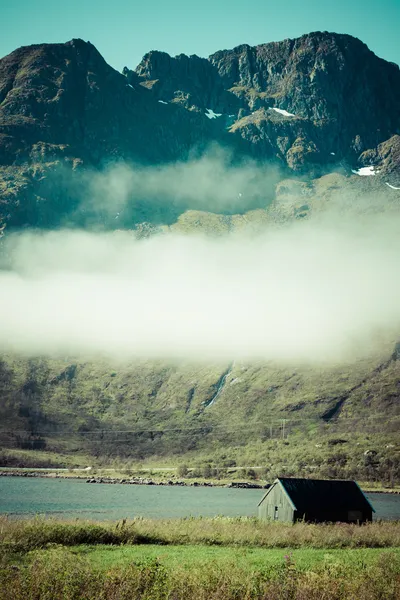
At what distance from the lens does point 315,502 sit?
63.9 m

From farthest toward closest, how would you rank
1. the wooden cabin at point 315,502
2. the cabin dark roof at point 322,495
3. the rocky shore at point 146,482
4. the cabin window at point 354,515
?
the rocky shore at point 146,482, the cabin window at point 354,515, the cabin dark roof at point 322,495, the wooden cabin at point 315,502

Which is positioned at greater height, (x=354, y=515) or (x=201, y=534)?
(x=201, y=534)

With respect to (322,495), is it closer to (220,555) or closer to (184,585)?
(220,555)

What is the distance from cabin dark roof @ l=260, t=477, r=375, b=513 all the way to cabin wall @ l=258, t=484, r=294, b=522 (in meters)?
0.92

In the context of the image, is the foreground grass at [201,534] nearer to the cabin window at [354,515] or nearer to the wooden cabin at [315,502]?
the wooden cabin at [315,502]

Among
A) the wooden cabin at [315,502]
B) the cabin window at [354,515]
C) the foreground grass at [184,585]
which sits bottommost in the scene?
the cabin window at [354,515]

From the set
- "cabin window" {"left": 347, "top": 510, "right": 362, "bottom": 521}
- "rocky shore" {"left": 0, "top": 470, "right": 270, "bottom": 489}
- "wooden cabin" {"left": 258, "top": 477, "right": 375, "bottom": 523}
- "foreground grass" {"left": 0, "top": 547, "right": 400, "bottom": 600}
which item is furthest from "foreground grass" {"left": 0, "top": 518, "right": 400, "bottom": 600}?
"rocky shore" {"left": 0, "top": 470, "right": 270, "bottom": 489}

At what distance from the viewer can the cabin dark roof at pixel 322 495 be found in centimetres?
6328

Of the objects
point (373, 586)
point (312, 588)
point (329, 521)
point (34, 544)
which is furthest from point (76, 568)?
point (329, 521)

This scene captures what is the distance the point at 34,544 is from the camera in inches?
1420

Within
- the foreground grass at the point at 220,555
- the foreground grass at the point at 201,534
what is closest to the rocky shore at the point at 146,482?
the foreground grass at the point at 201,534

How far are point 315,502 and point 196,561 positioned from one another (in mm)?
36828

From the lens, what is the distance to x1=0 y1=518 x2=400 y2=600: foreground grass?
20.8 meters

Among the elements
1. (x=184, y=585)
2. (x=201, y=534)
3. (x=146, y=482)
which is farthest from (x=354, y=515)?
(x=146, y=482)
